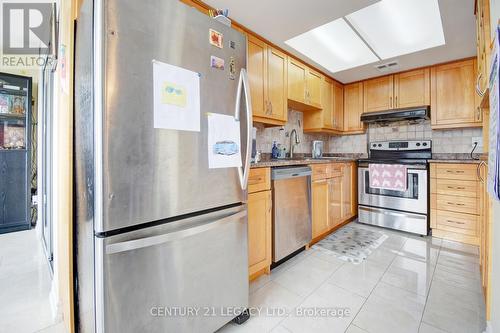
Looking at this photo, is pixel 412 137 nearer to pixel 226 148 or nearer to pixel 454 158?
pixel 454 158

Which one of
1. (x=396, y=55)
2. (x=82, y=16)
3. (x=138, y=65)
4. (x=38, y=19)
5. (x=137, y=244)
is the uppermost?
(x=38, y=19)

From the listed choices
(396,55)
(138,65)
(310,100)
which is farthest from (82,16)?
(396,55)

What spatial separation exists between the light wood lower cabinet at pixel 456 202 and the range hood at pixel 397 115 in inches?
30.2

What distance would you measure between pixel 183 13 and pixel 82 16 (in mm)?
451

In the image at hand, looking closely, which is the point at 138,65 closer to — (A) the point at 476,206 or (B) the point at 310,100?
(B) the point at 310,100

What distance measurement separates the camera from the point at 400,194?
301 cm

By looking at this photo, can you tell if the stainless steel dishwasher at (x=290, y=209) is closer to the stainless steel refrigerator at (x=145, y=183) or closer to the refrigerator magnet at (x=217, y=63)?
the stainless steel refrigerator at (x=145, y=183)

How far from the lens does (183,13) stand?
3.41 ft

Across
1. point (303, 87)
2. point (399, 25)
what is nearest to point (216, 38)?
point (303, 87)

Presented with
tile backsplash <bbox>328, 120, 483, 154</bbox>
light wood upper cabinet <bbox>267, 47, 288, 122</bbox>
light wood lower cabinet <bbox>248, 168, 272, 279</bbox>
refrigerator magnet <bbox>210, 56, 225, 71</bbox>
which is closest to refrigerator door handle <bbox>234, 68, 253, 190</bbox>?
refrigerator magnet <bbox>210, 56, 225, 71</bbox>

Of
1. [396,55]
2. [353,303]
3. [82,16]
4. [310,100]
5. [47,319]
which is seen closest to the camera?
[82,16]

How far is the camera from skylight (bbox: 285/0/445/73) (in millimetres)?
2023

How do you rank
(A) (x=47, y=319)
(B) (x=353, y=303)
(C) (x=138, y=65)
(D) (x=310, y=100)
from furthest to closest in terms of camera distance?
(D) (x=310, y=100)
(B) (x=353, y=303)
(A) (x=47, y=319)
(C) (x=138, y=65)

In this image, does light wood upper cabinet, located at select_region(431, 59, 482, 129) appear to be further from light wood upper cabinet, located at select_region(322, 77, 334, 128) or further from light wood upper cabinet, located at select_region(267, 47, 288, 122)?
light wood upper cabinet, located at select_region(267, 47, 288, 122)
